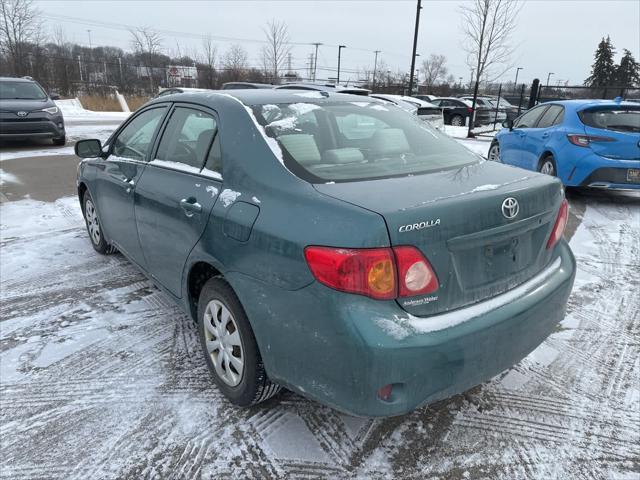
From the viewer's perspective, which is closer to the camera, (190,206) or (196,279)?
(190,206)

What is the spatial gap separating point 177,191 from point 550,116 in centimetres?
660

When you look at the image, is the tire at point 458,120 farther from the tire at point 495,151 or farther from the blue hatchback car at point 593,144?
the blue hatchback car at point 593,144

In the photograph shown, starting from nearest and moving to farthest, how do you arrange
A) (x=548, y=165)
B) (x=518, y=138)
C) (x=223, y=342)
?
(x=223, y=342), (x=548, y=165), (x=518, y=138)

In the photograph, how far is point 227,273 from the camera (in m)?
2.28

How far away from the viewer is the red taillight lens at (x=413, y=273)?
181 centimetres

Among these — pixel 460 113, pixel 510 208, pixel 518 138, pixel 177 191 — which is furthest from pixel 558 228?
pixel 460 113

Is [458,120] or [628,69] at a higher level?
[628,69]

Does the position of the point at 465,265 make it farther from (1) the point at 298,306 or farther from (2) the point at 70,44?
(2) the point at 70,44

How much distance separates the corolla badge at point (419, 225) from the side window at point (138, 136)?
2.19 metres

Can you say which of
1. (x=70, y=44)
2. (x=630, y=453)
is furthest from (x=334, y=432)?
(x=70, y=44)

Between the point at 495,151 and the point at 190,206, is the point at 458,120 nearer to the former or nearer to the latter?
the point at 495,151

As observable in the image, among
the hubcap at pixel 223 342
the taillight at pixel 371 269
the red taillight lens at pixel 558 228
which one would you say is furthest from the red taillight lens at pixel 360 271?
the red taillight lens at pixel 558 228

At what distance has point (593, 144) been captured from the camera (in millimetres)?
6391

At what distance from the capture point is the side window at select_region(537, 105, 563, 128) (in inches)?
282
